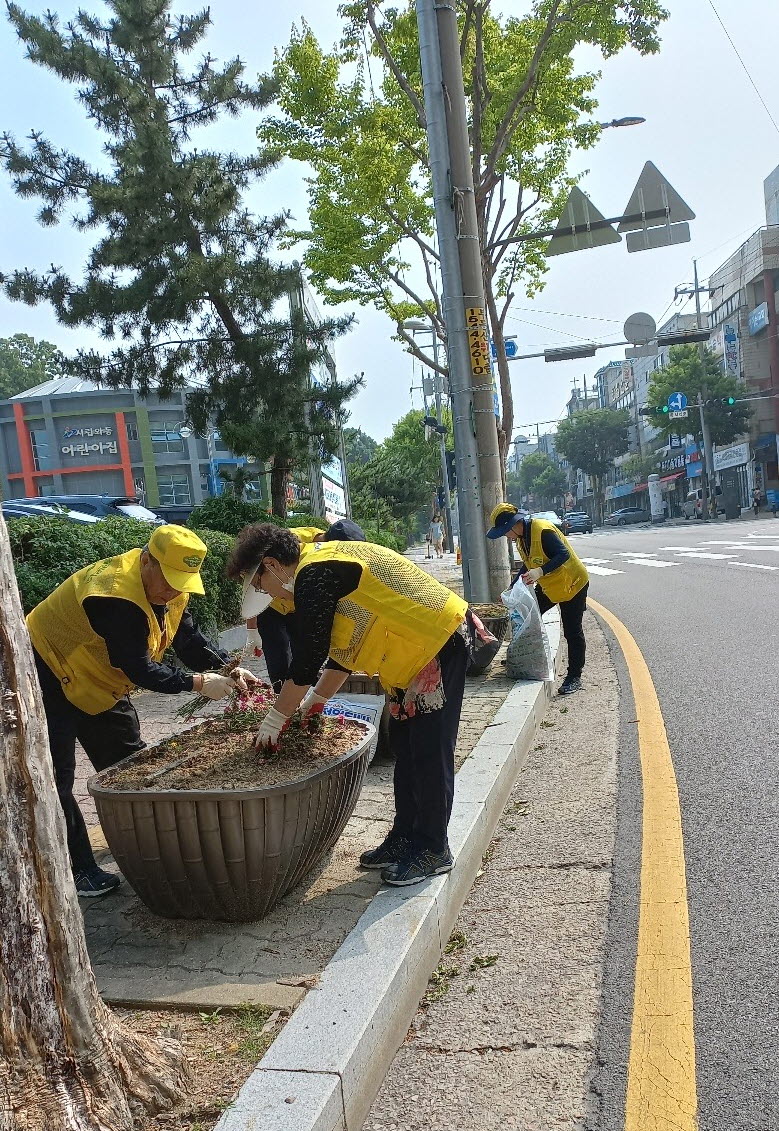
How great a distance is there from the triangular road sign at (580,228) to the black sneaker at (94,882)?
11110mm

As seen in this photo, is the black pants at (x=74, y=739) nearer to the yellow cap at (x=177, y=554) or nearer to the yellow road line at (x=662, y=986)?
the yellow cap at (x=177, y=554)

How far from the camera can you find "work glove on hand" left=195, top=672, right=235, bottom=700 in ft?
12.4

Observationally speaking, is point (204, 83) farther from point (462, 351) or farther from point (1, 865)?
point (1, 865)

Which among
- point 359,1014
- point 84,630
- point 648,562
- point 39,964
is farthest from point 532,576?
point 648,562

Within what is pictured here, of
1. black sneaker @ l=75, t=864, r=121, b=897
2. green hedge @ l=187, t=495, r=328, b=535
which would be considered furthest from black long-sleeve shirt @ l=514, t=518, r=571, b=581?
green hedge @ l=187, t=495, r=328, b=535

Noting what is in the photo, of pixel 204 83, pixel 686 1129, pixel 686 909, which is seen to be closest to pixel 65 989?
pixel 686 1129

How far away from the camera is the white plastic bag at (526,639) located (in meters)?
6.88

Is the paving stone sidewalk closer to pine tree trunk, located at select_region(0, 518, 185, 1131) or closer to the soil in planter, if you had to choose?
the soil in planter

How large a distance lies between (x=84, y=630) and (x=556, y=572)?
14.4 feet

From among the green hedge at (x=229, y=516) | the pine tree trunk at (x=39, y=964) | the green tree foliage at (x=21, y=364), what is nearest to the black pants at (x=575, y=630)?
the pine tree trunk at (x=39, y=964)

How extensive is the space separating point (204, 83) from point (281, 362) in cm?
408

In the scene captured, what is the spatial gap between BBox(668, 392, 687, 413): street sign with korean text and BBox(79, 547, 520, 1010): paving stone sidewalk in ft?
153

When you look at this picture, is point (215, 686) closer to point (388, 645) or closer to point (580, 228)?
point (388, 645)

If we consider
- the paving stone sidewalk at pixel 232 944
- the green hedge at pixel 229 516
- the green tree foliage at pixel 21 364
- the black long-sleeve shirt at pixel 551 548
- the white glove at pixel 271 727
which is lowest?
the paving stone sidewalk at pixel 232 944
